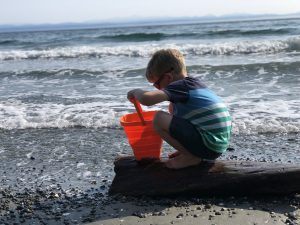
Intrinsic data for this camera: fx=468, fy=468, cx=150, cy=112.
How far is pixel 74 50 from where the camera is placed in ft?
64.2

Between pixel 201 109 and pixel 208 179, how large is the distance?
543mm

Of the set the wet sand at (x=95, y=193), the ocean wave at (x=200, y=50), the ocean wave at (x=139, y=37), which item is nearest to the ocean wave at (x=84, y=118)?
the wet sand at (x=95, y=193)

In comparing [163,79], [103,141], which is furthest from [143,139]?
[103,141]

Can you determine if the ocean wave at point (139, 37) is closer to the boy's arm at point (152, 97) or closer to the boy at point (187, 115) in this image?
the boy at point (187, 115)

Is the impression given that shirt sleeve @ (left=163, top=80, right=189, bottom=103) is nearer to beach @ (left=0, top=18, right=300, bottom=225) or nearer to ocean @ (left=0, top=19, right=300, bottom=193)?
beach @ (left=0, top=18, right=300, bottom=225)

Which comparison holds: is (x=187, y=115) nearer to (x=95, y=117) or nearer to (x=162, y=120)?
(x=162, y=120)

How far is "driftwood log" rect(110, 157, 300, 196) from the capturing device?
11.5 feet

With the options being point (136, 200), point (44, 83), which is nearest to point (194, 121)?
point (136, 200)

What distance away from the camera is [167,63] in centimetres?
363

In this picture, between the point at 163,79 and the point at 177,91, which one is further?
the point at 163,79

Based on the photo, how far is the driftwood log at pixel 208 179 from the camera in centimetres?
351

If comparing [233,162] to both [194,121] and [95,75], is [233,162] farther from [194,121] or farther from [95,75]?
[95,75]

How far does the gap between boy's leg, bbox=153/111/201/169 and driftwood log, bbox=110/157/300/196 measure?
0.14 ft

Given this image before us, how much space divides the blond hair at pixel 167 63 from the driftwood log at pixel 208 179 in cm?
74
